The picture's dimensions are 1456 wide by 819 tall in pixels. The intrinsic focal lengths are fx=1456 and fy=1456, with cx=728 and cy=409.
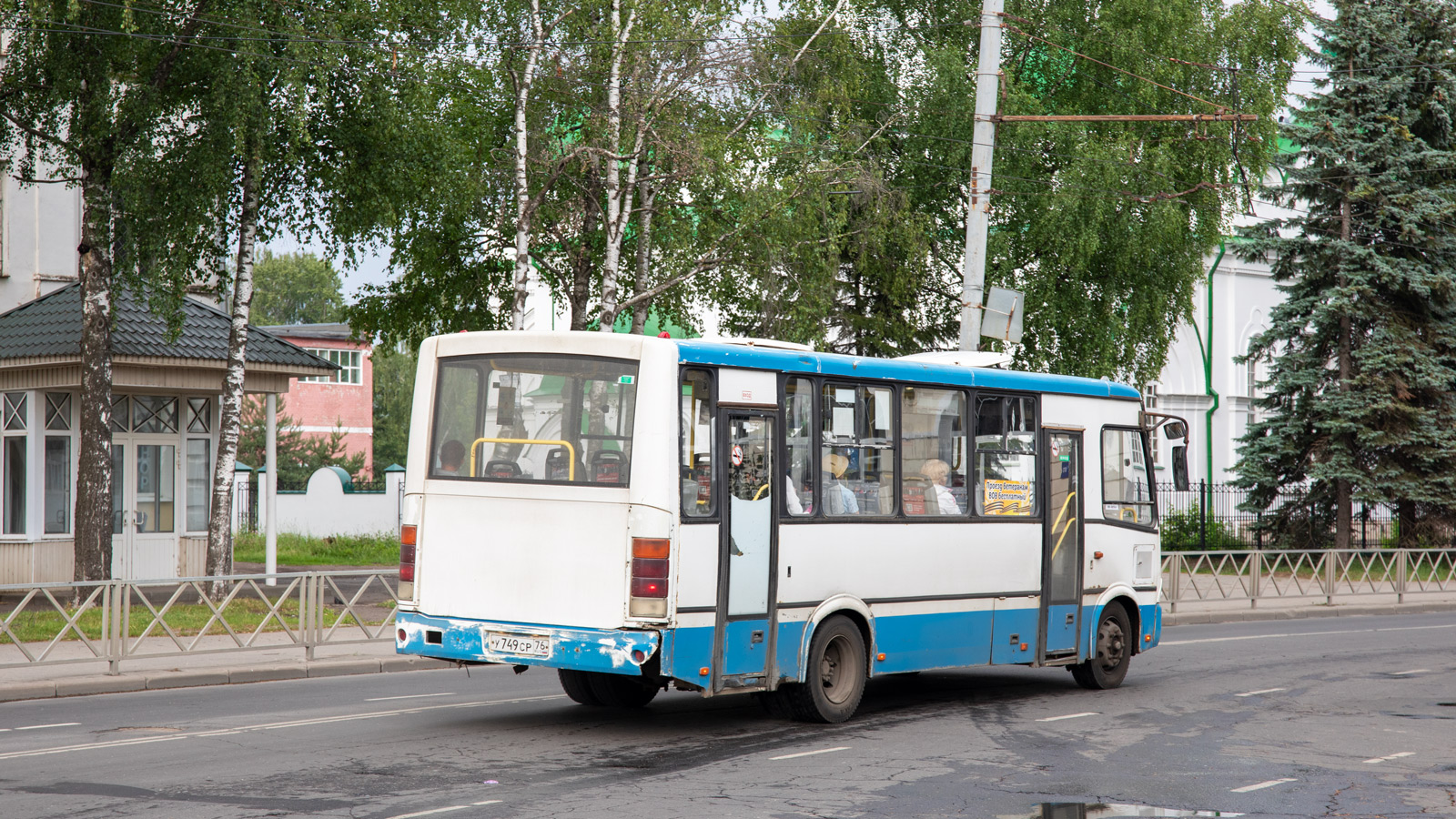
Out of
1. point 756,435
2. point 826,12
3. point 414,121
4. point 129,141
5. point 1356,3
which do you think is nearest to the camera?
point 756,435

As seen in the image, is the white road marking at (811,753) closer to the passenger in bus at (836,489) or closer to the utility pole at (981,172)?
the passenger in bus at (836,489)

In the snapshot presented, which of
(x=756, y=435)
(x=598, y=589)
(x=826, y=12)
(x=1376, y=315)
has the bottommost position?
(x=598, y=589)

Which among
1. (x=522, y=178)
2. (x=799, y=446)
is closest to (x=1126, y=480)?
(x=799, y=446)

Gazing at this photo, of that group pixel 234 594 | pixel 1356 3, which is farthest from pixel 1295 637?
pixel 1356 3

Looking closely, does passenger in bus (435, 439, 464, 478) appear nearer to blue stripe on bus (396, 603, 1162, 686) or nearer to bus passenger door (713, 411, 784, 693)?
blue stripe on bus (396, 603, 1162, 686)

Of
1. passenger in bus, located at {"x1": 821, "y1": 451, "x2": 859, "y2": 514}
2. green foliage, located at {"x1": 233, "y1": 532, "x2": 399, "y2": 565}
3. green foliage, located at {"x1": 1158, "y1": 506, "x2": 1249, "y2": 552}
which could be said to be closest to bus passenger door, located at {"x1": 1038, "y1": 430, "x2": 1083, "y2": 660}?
passenger in bus, located at {"x1": 821, "y1": 451, "x2": 859, "y2": 514}

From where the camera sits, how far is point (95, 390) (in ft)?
65.6

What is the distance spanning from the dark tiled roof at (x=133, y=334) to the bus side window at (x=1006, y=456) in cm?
1338

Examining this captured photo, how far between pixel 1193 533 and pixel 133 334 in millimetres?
25586

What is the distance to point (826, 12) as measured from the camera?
3125 centimetres

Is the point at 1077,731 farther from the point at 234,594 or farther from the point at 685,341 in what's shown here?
the point at 234,594

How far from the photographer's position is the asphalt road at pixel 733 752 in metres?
8.05

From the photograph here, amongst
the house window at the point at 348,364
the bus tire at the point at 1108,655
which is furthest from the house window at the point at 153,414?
the house window at the point at 348,364

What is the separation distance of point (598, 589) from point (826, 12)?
23703 millimetres
